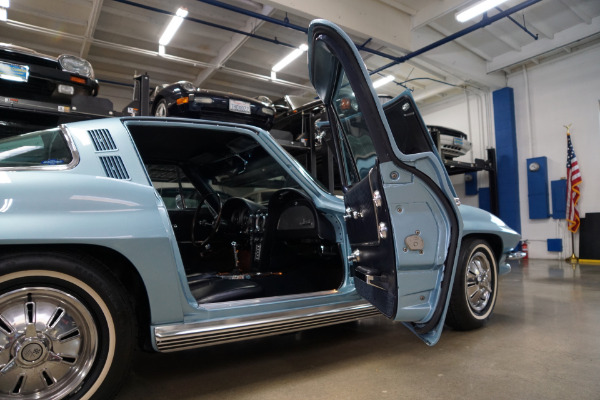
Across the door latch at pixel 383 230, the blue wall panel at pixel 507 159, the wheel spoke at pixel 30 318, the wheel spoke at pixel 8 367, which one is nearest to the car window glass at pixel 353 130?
the door latch at pixel 383 230

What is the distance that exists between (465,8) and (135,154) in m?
7.29

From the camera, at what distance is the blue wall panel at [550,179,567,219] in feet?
30.9

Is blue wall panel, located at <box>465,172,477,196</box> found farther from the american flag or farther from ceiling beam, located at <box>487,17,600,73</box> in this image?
ceiling beam, located at <box>487,17,600,73</box>

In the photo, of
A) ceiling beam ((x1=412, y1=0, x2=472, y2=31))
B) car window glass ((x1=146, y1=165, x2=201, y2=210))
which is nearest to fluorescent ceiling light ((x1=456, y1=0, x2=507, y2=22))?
ceiling beam ((x1=412, y1=0, x2=472, y2=31))

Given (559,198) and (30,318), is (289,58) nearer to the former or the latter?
(559,198)

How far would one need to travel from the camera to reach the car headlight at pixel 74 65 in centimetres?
446

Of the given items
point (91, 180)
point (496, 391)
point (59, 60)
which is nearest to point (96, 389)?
point (91, 180)

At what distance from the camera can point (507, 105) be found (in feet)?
34.7

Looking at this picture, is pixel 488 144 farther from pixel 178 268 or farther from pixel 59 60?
pixel 178 268

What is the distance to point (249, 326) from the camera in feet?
6.83

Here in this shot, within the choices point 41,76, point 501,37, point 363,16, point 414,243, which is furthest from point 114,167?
point 501,37

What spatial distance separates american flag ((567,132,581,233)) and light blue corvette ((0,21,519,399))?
871 cm

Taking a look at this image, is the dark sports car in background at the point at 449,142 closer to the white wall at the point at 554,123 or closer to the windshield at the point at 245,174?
the white wall at the point at 554,123

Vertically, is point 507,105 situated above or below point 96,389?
above
